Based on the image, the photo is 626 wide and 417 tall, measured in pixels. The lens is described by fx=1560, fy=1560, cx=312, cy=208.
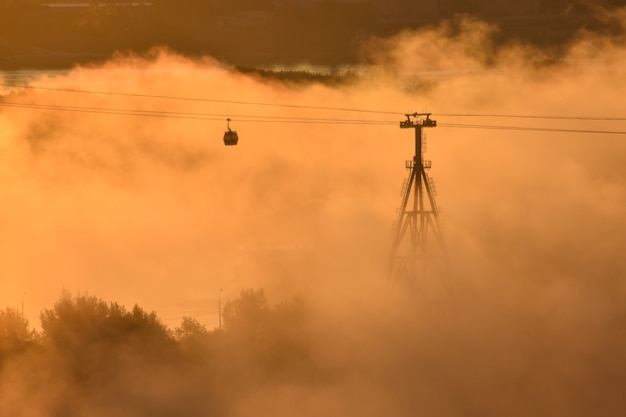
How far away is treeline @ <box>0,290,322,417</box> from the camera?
38.2 m

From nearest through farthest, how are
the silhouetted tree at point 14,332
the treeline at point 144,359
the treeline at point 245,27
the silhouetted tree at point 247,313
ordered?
the treeline at point 144,359, the silhouetted tree at point 14,332, the silhouetted tree at point 247,313, the treeline at point 245,27

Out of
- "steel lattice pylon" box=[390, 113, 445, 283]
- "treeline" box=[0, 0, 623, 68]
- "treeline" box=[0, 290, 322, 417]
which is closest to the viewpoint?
"treeline" box=[0, 290, 322, 417]

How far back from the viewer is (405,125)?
132 ft

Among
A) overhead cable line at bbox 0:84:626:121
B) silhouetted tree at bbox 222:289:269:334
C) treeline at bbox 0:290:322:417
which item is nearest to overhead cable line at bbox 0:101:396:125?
overhead cable line at bbox 0:84:626:121

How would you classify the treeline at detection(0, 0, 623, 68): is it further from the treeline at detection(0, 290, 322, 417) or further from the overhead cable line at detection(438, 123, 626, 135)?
the treeline at detection(0, 290, 322, 417)

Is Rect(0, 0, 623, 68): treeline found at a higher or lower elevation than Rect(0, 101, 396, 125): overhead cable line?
higher

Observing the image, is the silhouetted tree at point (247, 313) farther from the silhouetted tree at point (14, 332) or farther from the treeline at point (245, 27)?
the treeline at point (245, 27)

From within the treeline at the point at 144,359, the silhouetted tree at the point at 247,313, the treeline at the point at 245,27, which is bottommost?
→ the treeline at the point at 144,359

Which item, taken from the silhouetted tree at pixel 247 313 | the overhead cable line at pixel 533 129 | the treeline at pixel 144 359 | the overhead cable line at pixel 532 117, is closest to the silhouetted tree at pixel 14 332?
the treeline at pixel 144 359

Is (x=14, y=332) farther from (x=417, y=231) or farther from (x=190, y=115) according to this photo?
(x=190, y=115)

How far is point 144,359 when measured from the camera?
41438mm

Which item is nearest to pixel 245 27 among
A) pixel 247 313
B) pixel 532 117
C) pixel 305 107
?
pixel 305 107

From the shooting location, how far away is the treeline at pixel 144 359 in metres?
38.2

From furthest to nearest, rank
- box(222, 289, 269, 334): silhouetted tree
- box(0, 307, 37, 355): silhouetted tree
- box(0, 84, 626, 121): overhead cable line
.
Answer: box(0, 84, 626, 121): overhead cable line, box(222, 289, 269, 334): silhouetted tree, box(0, 307, 37, 355): silhouetted tree
